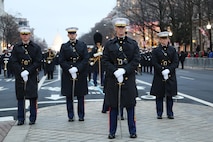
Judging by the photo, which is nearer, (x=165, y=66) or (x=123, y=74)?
(x=123, y=74)

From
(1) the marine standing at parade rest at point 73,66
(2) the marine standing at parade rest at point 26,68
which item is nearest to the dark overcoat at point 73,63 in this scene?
(1) the marine standing at parade rest at point 73,66

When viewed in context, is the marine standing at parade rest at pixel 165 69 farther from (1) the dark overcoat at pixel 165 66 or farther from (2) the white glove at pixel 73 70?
(2) the white glove at pixel 73 70

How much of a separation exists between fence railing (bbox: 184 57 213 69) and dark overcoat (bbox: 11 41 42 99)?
30000 millimetres

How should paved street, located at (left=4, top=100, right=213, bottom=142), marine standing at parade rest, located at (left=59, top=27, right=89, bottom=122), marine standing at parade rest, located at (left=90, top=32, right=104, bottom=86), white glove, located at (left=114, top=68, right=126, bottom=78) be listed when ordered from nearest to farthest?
white glove, located at (left=114, top=68, right=126, bottom=78) < paved street, located at (left=4, top=100, right=213, bottom=142) < marine standing at parade rest, located at (left=59, top=27, right=89, bottom=122) < marine standing at parade rest, located at (left=90, top=32, right=104, bottom=86)

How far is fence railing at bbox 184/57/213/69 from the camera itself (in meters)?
37.4

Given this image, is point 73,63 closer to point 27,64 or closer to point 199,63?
point 27,64

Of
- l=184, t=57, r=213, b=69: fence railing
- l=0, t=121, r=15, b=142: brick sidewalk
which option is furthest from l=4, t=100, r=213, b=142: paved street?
l=184, t=57, r=213, b=69: fence railing

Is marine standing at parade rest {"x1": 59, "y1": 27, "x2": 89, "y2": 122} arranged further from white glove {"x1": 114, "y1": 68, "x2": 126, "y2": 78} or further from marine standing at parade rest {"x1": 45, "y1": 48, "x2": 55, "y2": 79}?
marine standing at parade rest {"x1": 45, "y1": 48, "x2": 55, "y2": 79}

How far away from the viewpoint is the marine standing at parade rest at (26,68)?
8.88 meters

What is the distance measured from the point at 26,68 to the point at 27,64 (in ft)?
0.31

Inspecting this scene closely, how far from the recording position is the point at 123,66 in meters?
7.38

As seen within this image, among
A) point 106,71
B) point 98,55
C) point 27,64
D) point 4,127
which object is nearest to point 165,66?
point 106,71

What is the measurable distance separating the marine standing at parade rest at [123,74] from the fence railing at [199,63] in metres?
30.7

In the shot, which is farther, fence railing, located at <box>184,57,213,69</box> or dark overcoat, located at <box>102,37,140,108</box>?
fence railing, located at <box>184,57,213,69</box>
